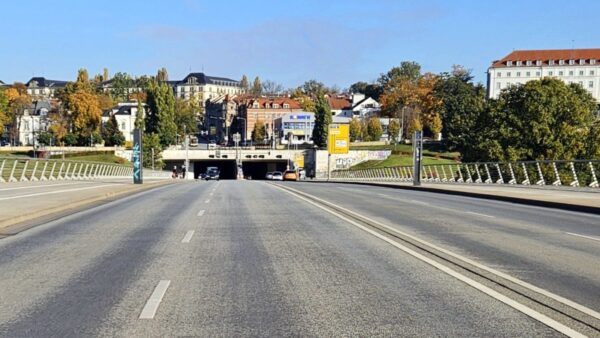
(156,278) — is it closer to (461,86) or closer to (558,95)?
(558,95)

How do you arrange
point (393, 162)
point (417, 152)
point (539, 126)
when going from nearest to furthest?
point (417, 152)
point (539, 126)
point (393, 162)

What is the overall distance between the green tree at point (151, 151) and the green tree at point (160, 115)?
7.14 m

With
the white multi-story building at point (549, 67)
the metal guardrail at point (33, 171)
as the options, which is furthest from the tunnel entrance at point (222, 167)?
the metal guardrail at point (33, 171)

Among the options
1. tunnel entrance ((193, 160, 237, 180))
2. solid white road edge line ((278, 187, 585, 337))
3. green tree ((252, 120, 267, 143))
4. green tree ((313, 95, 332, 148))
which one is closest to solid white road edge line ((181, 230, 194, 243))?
solid white road edge line ((278, 187, 585, 337))

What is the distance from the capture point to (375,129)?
160500 millimetres

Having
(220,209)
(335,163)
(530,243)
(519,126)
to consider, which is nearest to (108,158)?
(335,163)

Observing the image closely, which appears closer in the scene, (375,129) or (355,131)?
(375,129)

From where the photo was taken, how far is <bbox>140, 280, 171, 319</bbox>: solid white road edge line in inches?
259

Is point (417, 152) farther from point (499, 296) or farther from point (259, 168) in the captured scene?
point (259, 168)

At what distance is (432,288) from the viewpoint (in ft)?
25.8

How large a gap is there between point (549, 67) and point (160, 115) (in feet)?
370

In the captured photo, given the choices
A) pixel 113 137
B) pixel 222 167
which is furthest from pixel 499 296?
pixel 113 137

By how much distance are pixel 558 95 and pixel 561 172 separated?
30.7 m

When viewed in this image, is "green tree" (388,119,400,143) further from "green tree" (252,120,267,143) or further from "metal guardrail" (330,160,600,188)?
"metal guardrail" (330,160,600,188)
